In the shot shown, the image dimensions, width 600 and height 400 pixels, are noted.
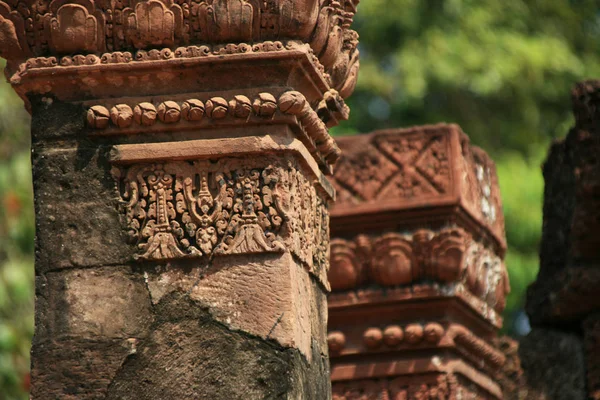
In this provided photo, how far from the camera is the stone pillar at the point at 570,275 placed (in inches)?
163

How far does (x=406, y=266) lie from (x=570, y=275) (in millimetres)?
562

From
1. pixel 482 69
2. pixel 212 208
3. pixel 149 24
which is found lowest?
pixel 212 208

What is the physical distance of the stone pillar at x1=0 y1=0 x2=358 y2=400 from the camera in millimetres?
2516

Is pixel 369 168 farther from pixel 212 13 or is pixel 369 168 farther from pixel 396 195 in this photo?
pixel 212 13

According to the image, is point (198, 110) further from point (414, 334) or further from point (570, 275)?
point (570, 275)

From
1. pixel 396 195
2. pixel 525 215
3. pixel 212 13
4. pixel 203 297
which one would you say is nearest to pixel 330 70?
pixel 212 13

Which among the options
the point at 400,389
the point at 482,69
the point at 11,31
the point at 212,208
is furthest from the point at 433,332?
the point at 482,69

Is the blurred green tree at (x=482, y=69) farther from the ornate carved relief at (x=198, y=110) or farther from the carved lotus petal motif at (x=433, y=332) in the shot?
the ornate carved relief at (x=198, y=110)

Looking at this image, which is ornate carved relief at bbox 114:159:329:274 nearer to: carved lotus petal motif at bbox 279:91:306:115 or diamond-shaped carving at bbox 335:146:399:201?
carved lotus petal motif at bbox 279:91:306:115

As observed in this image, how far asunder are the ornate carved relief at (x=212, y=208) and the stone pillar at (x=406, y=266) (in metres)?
1.63

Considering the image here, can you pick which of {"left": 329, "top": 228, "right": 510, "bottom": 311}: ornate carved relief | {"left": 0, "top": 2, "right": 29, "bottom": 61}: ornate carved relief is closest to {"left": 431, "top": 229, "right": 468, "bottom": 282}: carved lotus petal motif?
{"left": 329, "top": 228, "right": 510, "bottom": 311}: ornate carved relief

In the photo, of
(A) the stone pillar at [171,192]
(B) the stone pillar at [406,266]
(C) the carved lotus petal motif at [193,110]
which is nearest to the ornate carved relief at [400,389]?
(B) the stone pillar at [406,266]

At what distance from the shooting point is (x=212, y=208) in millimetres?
2592

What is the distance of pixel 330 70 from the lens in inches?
112
